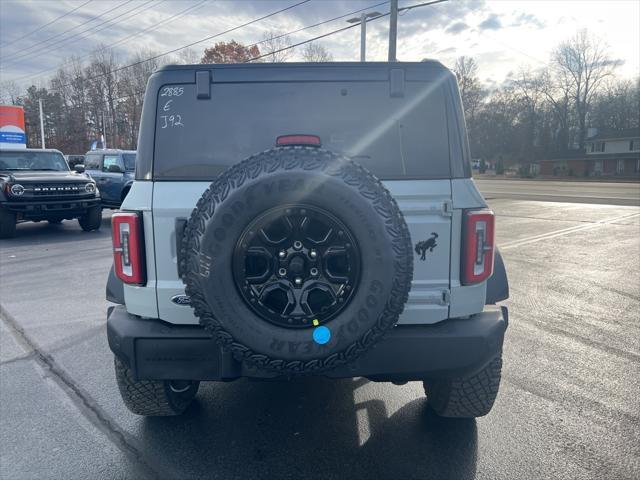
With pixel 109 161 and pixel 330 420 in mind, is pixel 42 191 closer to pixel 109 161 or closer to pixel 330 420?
pixel 109 161

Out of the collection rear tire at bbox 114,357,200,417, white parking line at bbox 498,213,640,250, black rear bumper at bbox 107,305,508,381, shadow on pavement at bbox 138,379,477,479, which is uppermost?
black rear bumper at bbox 107,305,508,381

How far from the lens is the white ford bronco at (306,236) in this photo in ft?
7.14

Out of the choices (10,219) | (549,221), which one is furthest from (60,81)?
(549,221)

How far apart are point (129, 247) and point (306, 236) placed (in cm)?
100

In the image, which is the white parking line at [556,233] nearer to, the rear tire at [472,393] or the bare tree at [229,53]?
the rear tire at [472,393]

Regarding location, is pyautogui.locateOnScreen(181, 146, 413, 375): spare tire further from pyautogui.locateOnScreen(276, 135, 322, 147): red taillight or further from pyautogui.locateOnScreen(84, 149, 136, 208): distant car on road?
pyautogui.locateOnScreen(84, 149, 136, 208): distant car on road

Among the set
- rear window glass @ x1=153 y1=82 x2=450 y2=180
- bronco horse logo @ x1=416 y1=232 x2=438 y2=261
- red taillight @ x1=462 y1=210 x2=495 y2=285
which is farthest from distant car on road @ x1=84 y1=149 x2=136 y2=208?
red taillight @ x1=462 y1=210 x2=495 y2=285

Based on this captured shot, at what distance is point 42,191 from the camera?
1075cm

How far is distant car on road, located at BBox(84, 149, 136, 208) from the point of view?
1348cm

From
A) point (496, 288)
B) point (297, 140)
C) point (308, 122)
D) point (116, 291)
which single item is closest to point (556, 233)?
point (496, 288)

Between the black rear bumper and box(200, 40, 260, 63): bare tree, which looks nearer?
the black rear bumper

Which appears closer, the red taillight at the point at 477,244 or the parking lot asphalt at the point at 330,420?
the red taillight at the point at 477,244

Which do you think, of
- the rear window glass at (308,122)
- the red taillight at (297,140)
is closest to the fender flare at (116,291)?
the rear window glass at (308,122)

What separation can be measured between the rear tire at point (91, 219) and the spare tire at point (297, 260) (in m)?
10.8
